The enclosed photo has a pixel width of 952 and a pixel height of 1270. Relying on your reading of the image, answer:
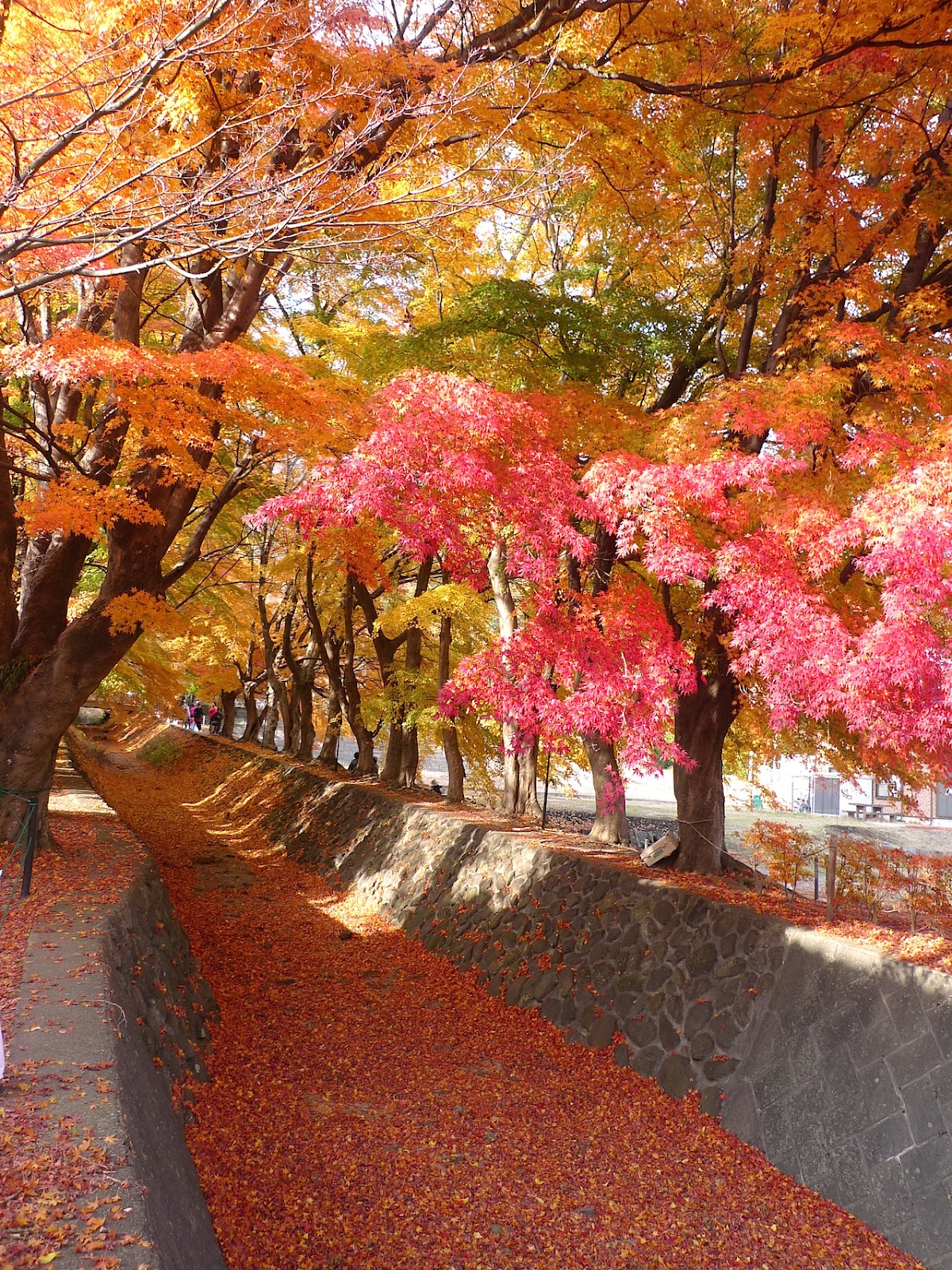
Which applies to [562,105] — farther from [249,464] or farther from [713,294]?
[249,464]

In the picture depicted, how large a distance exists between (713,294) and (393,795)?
1035 centimetres

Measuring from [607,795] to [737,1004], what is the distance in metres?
4.39

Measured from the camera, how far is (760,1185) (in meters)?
5.99

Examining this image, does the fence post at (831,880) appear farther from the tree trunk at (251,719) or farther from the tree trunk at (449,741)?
the tree trunk at (251,719)

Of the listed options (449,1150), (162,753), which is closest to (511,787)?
(449,1150)

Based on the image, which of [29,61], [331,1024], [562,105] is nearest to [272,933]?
[331,1024]

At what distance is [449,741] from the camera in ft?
51.1

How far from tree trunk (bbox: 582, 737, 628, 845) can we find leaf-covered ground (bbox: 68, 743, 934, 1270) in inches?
120

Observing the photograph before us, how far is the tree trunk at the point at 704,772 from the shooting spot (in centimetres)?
1034

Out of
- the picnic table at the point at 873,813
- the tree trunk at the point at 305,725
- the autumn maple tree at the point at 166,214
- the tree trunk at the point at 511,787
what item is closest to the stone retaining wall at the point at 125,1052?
the autumn maple tree at the point at 166,214

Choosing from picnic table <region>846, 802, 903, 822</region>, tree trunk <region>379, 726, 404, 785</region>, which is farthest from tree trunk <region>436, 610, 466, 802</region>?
picnic table <region>846, 802, 903, 822</region>

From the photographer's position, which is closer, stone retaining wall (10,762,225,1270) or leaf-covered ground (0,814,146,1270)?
leaf-covered ground (0,814,146,1270)

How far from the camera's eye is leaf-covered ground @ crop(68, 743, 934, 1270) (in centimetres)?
516

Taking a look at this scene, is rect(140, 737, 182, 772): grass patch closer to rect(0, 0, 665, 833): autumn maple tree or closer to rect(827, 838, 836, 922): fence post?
rect(0, 0, 665, 833): autumn maple tree
